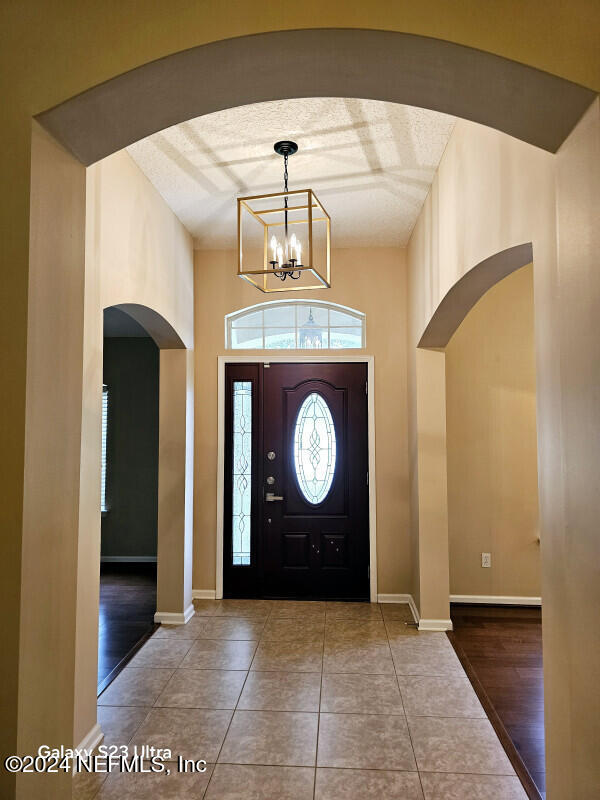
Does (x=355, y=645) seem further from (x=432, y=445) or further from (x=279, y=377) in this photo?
(x=279, y=377)

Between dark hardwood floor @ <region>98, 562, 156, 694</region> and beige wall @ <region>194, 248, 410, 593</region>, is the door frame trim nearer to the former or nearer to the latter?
beige wall @ <region>194, 248, 410, 593</region>

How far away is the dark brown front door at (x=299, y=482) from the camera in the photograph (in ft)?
17.3

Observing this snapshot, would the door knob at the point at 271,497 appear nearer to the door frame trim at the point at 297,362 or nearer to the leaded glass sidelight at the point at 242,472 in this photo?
the leaded glass sidelight at the point at 242,472

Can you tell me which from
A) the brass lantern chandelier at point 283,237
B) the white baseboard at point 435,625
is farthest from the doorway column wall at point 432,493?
the brass lantern chandelier at point 283,237

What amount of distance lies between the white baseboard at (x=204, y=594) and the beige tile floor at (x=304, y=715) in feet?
2.01

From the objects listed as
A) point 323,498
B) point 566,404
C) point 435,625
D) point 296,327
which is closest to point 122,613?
point 323,498

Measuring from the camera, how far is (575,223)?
155 cm

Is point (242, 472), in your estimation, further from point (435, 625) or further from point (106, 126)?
point (106, 126)

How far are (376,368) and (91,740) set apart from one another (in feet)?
11.9

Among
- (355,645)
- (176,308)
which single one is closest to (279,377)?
(176,308)

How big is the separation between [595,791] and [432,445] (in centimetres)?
326

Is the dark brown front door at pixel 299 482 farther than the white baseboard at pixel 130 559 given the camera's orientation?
No

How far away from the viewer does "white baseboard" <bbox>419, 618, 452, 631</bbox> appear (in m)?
4.46

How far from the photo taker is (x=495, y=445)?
16.9ft
